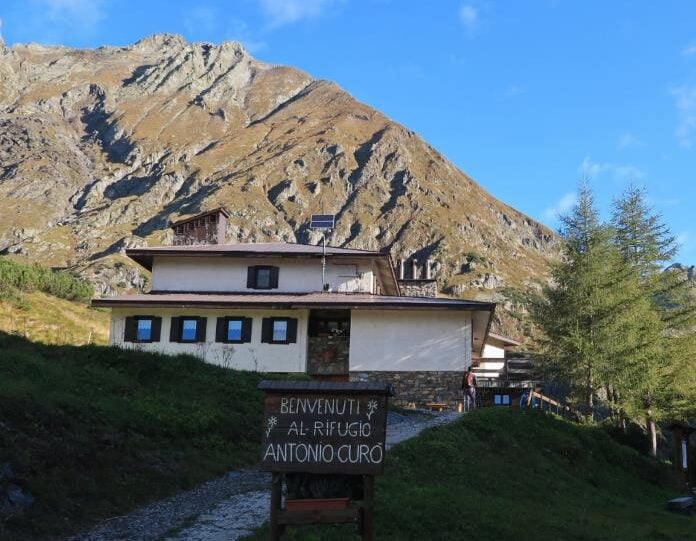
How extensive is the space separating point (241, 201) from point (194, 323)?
150797mm

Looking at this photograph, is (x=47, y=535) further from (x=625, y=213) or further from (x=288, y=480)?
(x=625, y=213)

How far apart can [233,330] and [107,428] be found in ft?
61.2

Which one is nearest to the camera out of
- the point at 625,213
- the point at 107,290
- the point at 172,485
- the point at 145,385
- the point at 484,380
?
the point at 172,485

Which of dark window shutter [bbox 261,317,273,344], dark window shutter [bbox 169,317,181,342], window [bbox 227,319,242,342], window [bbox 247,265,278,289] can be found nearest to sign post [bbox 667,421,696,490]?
dark window shutter [bbox 261,317,273,344]

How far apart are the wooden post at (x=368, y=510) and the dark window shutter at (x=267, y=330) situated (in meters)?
24.9

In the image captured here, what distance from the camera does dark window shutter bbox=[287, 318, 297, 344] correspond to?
33594 millimetres

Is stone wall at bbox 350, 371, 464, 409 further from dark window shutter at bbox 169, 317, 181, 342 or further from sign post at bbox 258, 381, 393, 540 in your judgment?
sign post at bbox 258, 381, 393, 540

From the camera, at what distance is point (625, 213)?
38.2 metres

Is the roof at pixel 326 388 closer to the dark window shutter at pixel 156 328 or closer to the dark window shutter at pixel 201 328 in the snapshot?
the dark window shutter at pixel 201 328

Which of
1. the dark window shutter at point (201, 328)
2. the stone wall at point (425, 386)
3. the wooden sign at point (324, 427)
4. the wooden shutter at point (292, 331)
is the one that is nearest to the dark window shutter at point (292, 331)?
the wooden shutter at point (292, 331)

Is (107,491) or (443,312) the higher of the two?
(443,312)

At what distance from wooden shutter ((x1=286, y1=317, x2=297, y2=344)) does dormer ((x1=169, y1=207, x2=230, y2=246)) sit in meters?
13.3

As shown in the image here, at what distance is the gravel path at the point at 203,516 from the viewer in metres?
11.1

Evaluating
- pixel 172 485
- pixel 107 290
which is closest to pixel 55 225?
pixel 107 290
